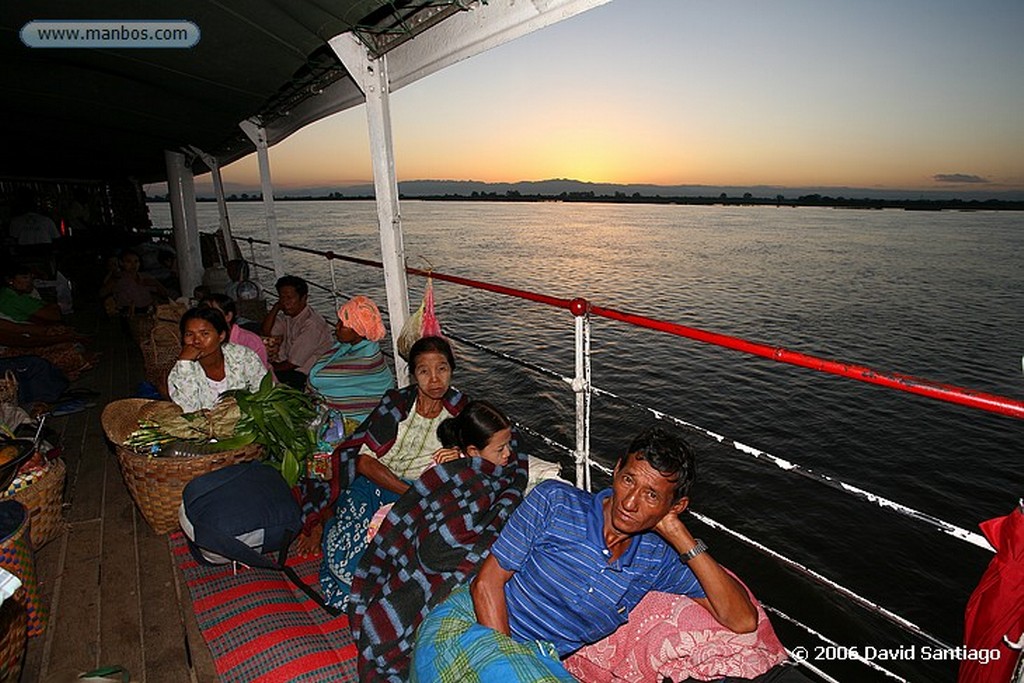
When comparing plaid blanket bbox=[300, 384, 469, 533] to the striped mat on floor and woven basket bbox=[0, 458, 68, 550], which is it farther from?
woven basket bbox=[0, 458, 68, 550]

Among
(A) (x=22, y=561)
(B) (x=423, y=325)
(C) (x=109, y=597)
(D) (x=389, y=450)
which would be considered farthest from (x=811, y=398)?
(A) (x=22, y=561)

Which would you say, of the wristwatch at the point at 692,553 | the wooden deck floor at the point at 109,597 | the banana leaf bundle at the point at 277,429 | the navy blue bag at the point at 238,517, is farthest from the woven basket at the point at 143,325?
the wristwatch at the point at 692,553

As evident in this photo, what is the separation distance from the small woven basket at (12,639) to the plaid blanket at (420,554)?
110 cm

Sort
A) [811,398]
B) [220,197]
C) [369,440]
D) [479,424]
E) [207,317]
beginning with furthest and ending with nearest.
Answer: [811,398] < [220,197] < [207,317] < [369,440] < [479,424]

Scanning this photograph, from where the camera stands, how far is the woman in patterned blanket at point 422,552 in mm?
1874

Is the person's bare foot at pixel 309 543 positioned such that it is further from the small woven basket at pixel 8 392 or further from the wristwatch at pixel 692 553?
the small woven basket at pixel 8 392

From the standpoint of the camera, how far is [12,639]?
1.81m

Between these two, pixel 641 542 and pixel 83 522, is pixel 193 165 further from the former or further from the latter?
pixel 641 542

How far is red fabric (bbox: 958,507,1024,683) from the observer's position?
131 cm

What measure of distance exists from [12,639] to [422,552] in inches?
54.9

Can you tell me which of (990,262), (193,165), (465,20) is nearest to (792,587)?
(465,20)

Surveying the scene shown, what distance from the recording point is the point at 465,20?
8.73ft

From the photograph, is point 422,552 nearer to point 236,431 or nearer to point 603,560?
point 603,560

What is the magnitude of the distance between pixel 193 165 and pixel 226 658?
9.49 m
